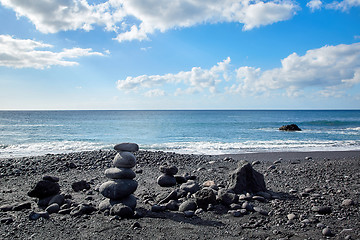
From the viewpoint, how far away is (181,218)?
595 cm

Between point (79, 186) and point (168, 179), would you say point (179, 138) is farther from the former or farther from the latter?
point (79, 186)

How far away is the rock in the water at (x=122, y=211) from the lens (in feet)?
19.3

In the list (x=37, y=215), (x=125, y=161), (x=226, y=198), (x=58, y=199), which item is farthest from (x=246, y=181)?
(x=37, y=215)

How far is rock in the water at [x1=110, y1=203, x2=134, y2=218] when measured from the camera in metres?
5.88

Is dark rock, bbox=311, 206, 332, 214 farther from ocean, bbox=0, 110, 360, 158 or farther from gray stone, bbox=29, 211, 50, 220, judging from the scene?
ocean, bbox=0, 110, 360, 158

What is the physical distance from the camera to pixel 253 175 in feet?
25.5

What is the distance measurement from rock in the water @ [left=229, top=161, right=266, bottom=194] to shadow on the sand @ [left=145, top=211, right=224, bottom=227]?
207cm

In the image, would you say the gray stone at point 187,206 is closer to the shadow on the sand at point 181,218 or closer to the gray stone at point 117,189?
the shadow on the sand at point 181,218

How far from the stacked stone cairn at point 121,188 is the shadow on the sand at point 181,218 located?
61 cm

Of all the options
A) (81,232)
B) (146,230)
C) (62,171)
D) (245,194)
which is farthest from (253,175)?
(62,171)

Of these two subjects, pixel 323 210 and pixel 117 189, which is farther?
pixel 117 189

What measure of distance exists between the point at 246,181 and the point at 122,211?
3954 mm

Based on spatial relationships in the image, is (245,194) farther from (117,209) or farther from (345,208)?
(117,209)

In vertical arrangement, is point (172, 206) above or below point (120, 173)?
below
